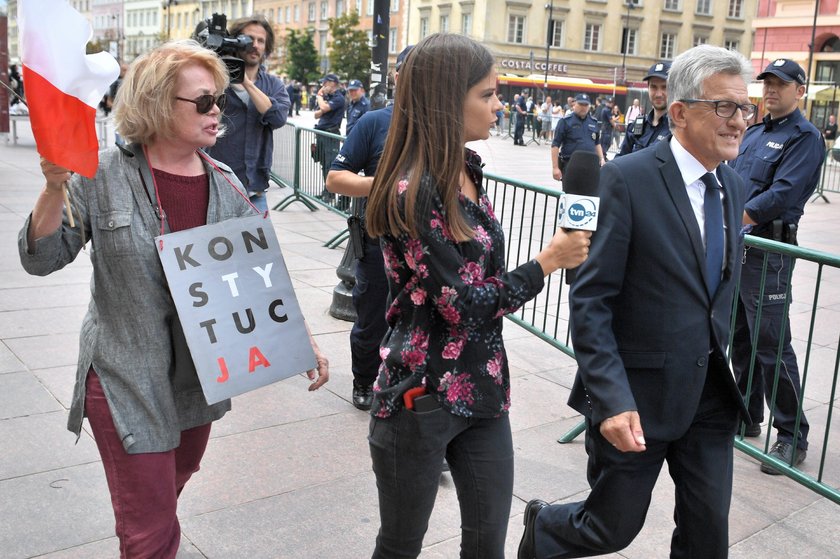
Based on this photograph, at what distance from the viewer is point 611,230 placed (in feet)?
8.60

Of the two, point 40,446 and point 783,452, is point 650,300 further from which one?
point 40,446

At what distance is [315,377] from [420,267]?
31.6 inches

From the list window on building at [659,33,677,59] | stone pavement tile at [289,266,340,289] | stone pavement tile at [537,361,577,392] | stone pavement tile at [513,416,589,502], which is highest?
window on building at [659,33,677,59]

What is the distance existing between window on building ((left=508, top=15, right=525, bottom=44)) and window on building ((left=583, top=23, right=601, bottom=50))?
203 inches

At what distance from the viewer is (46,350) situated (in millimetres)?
5578

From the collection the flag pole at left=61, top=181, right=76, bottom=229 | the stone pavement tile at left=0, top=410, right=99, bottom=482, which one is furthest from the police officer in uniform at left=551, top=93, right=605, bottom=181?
the flag pole at left=61, top=181, right=76, bottom=229

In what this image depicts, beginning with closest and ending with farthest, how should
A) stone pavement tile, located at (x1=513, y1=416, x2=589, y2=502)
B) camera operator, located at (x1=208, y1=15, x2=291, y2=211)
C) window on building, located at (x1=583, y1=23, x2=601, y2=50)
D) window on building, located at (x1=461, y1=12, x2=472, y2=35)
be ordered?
stone pavement tile, located at (x1=513, y1=416, x2=589, y2=502)
camera operator, located at (x1=208, y1=15, x2=291, y2=211)
window on building, located at (x1=461, y1=12, x2=472, y2=35)
window on building, located at (x1=583, y1=23, x2=601, y2=50)

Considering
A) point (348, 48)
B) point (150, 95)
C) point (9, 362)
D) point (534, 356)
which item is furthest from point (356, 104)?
point (348, 48)

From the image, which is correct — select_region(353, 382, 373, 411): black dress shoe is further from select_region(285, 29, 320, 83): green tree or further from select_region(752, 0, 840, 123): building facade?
select_region(285, 29, 320, 83): green tree

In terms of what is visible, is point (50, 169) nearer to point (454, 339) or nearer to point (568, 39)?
point (454, 339)

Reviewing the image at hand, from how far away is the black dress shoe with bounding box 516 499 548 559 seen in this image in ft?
10.1

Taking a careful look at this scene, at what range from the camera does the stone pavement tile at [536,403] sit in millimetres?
4945

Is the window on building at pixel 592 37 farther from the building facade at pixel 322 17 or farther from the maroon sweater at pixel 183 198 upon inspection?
the maroon sweater at pixel 183 198

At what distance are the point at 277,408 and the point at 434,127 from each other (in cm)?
293
